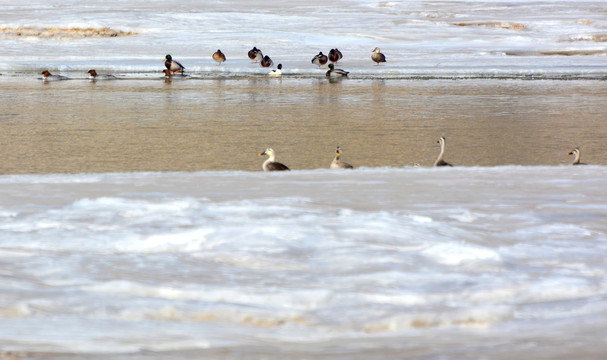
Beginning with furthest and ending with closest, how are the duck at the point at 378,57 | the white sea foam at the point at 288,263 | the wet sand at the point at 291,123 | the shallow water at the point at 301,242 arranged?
the duck at the point at 378,57
the wet sand at the point at 291,123
the white sea foam at the point at 288,263
the shallow water at the point at 301,242

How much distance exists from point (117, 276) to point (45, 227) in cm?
112

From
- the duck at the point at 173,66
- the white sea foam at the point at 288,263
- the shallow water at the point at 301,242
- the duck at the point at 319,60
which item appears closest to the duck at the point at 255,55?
the duck at the point at 319,60

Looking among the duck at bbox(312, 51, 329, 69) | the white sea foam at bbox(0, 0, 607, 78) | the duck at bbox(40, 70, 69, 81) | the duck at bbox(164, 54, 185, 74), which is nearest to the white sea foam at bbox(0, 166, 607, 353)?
the duck at bbox(40, 70, 69, 81)

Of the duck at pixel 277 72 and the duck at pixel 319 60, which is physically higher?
the duck at pixel 319 60

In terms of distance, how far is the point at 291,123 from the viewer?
599 inches

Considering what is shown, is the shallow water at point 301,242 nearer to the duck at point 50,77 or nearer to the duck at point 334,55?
the duck at point 50,77

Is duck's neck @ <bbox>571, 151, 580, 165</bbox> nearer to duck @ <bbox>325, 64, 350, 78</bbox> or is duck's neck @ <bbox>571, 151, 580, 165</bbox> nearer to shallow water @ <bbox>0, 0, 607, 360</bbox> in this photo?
shallow water @ <bbox>0, 0, 607, 360</bbox>

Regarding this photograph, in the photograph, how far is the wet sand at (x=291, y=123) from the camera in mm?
11898

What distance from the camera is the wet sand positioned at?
468 inches

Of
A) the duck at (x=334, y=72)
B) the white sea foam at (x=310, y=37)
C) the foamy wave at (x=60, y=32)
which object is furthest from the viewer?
the foamy wave at (x=60, y=32)

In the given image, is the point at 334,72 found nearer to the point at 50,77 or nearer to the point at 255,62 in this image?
the point at 255,62

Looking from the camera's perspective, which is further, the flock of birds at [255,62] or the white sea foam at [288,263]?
the flock of birds at [255,62]

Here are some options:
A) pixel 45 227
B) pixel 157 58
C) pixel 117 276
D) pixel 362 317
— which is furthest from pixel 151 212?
pixel 157 58

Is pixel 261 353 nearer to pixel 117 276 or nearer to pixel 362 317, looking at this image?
pixel 362 317
